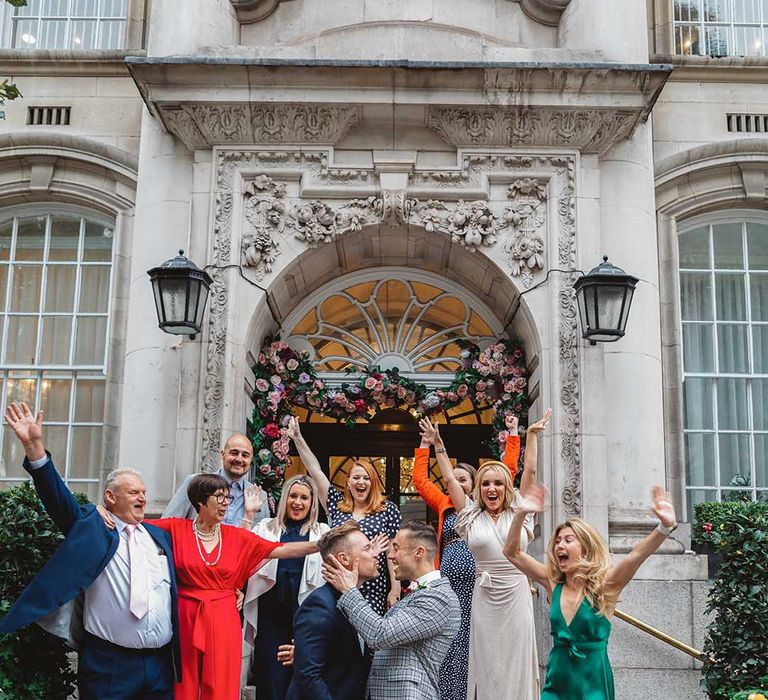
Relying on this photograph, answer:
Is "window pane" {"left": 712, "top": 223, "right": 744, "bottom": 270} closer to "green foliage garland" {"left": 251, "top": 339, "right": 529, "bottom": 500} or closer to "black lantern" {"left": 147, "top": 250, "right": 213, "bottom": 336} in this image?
"green foliage garland" {"left": 251, "top": 339, "right": 529, "bottom": 500}

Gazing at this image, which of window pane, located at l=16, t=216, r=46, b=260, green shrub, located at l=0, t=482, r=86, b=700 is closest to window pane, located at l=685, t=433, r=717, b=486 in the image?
green shrub, located at l=0, t=482, r=86, b=700

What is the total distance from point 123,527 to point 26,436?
3.14 ft

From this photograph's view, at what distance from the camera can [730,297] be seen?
11.4 metres

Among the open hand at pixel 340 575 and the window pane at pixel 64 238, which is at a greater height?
the window pane at pixel 64 238

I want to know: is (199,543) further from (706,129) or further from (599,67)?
(706,129)

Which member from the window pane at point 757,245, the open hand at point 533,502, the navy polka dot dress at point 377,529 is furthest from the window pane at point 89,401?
the window pane at point 757,245

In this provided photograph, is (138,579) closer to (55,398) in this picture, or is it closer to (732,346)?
(55,398)

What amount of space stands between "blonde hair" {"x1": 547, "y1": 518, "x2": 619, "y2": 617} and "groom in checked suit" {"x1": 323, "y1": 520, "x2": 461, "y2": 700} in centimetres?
74

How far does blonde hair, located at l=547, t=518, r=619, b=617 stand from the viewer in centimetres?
514

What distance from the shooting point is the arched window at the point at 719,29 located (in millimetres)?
11828

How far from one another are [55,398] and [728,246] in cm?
780

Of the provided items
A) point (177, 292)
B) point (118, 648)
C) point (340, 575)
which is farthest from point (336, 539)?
point (177, 292)

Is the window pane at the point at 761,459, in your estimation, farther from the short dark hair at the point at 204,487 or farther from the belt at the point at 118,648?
the belt at the point at 118,648

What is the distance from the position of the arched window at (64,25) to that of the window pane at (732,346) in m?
7.70
